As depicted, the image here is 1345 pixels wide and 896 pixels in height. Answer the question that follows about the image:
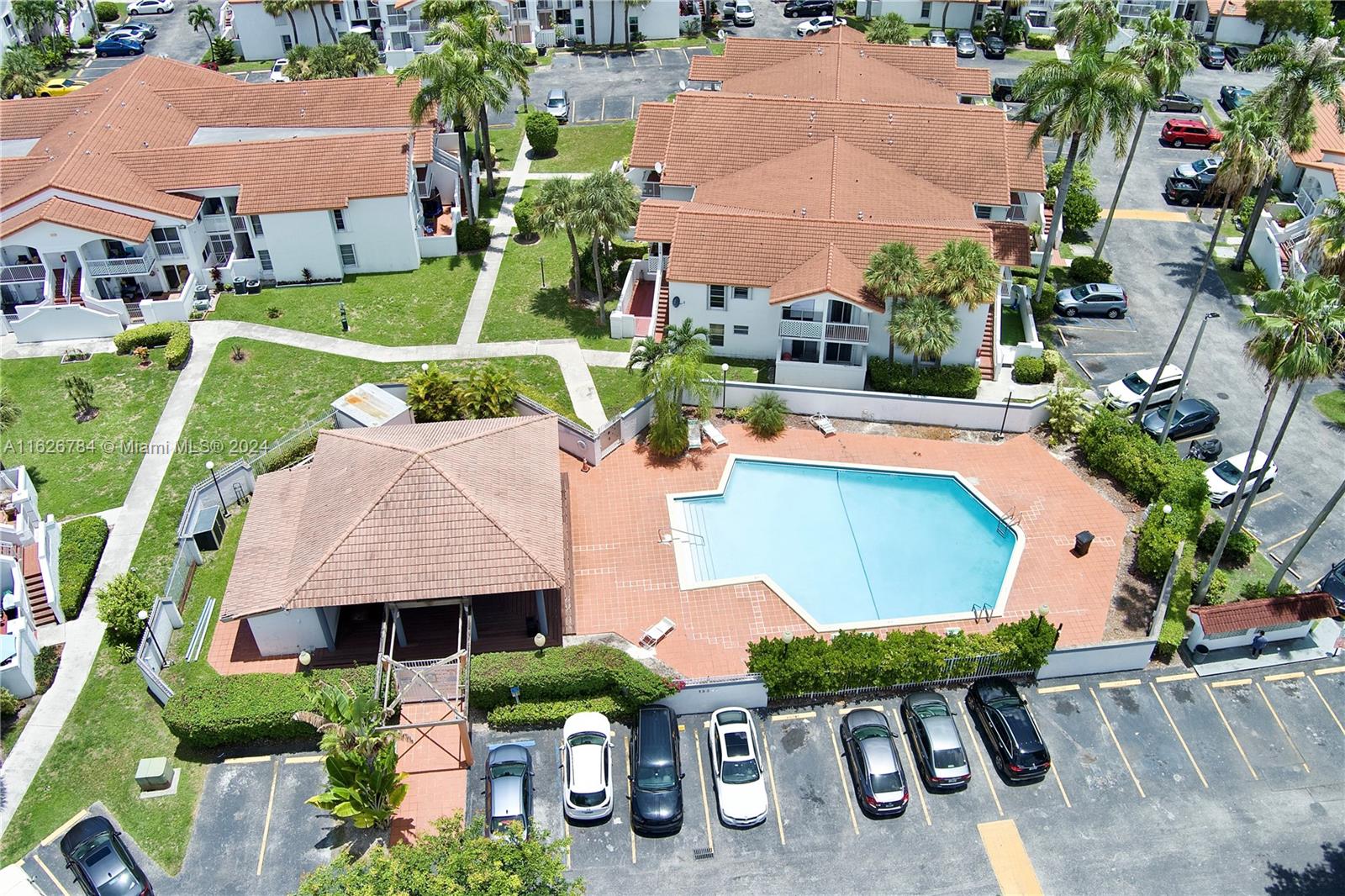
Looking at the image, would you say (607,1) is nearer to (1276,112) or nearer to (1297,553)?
(1276,112)

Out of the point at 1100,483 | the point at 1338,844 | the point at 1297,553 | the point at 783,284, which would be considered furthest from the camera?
the point at 783,284

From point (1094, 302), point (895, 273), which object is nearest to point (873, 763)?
point (895, 273)

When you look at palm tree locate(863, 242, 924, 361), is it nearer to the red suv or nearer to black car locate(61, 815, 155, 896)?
black car locate(61, 815, 155, 896)

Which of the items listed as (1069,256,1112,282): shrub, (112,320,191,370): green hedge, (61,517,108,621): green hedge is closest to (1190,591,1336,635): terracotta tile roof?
(1069,256,1112,282): shrub

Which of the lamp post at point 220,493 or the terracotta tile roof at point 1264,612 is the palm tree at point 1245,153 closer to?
the terracotta tile roof at point 1264,612

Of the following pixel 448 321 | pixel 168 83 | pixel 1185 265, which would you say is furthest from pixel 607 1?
pixel 1185 265

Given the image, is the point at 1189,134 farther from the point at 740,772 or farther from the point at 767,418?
the point at 740,772
